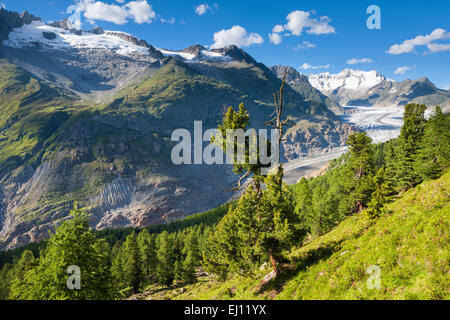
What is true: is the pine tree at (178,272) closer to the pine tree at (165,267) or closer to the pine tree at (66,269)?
the pine tree at (165,267)

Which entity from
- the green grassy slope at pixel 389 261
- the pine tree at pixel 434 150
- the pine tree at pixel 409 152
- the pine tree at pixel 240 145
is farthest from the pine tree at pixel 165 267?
the pine tree at pixel 434 150

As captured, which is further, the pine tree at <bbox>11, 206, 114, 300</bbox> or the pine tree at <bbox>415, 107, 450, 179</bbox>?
the pine tree at <bbox>415, 107, 450, 179</bbox>

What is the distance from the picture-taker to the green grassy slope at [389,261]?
11422 millimetres

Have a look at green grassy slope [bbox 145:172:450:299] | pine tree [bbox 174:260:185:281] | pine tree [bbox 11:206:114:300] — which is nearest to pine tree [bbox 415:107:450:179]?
green grassy slope [bbox 145:172:450:299]

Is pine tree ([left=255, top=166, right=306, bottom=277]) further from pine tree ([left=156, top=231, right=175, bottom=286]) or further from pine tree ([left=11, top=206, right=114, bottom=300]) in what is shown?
pine tree ([left=156, top=231, right=175, bottom=286])

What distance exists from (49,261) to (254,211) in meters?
15.4

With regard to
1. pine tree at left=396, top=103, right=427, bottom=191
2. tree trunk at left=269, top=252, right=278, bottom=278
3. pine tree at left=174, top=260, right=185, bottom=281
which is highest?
pine tree at left=396, top=103, right=427, bottom=191

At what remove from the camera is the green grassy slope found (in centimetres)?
1142

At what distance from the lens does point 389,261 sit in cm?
1334

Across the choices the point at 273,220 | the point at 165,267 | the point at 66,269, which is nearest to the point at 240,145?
the point at 273,220
